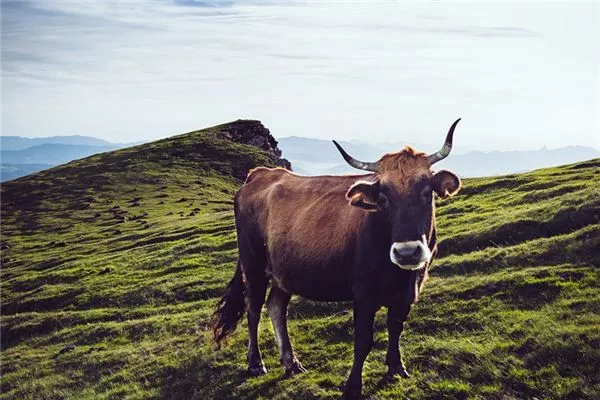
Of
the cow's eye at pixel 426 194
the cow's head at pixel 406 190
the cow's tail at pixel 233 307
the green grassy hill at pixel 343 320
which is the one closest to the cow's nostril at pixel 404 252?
the cow's head at pixel 406 190

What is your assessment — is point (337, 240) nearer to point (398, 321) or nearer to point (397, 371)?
point (398, 321)

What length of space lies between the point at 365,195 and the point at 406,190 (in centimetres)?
71

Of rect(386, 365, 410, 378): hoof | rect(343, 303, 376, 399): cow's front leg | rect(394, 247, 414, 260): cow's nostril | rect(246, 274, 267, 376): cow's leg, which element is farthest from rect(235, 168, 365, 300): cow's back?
rect(394, 247, 414, 260): cow's nostril

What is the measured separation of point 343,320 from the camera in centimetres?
1530

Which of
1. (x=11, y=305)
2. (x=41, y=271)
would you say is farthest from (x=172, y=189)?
(x=11, y=305)

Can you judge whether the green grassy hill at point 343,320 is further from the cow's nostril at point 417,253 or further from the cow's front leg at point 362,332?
the cow's nostril at point 417,253

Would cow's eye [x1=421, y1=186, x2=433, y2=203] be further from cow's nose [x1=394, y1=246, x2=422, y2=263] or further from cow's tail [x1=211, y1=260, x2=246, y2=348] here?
cow's tail [x1=211, y1=260, x2=246, y2=348]

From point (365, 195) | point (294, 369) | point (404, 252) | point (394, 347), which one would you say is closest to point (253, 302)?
point (294, 369)

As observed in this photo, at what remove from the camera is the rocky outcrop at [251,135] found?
400ft

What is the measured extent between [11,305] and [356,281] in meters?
29.1

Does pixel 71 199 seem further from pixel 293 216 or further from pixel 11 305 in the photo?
pixel 293 216

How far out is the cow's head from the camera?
352 inches

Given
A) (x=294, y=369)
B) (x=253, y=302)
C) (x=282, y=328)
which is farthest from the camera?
(x=253, y=302)

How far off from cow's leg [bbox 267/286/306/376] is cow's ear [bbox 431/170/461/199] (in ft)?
15.7
